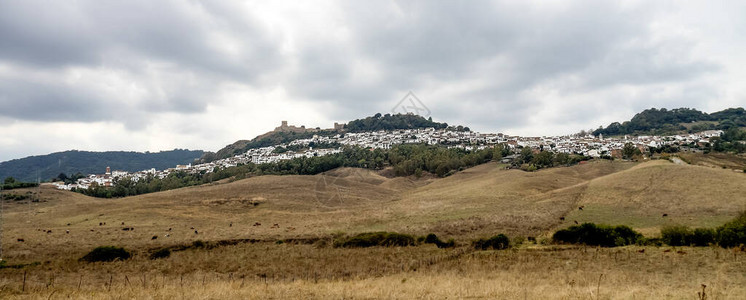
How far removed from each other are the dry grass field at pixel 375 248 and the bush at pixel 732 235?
2.06m

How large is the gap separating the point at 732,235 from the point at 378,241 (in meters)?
21.9

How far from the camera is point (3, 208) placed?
5634 centimetres

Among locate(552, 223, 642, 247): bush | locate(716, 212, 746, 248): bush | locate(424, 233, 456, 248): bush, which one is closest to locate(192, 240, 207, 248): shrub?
locate(424, 233, 456, 248): bush

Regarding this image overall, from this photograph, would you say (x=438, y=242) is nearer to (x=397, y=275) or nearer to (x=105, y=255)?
(x=397, y=275)

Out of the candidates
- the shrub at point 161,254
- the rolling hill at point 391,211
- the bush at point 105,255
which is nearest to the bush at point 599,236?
the rolling hill at point 391,211

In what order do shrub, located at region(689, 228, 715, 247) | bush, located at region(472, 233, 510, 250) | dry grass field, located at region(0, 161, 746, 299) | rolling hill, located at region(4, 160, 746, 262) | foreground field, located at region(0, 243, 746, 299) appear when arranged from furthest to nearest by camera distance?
rolling hill, located at region(4, 160, 746, 262) → bush, located at region(472, 233, 510, 250) → shrub, located at region(689, 228, 715, 247) → dry grass field, located at region(0, 161, 746, 299) → foreground field, located at region(0, 243, 746, 299)

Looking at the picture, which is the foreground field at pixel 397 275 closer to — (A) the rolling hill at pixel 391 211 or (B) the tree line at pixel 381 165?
(A) the rolling hill at pixel 391 211

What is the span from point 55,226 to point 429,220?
39771 millimetres

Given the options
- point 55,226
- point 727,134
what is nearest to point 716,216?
point 55,226

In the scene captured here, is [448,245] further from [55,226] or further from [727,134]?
[727,134]

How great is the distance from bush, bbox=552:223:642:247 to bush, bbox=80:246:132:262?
30.4 meters

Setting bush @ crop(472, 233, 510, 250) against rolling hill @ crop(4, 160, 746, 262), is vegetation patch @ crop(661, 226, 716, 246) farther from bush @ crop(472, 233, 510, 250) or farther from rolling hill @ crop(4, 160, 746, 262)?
bush @ crop(472, 233, 510, 250)

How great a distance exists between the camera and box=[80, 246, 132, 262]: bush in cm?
2642

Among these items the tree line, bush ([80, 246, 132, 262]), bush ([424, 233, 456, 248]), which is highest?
the tree line
